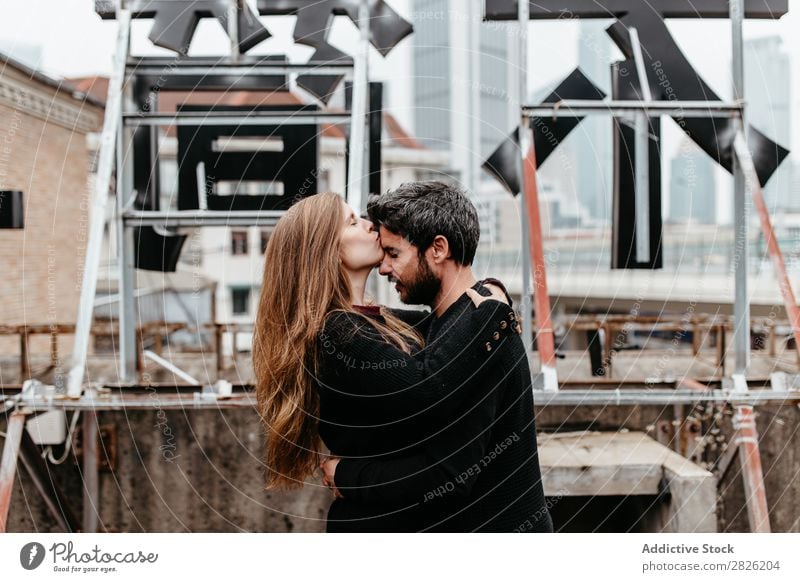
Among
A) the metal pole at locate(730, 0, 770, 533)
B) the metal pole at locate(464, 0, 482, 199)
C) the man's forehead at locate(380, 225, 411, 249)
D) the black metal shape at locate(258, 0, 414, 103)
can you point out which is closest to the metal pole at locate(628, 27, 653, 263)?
the metal pole at locate(730, 0, 770, 533)

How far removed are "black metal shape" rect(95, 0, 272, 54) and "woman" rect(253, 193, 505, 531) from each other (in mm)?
1965

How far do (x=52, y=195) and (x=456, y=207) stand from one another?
266 inches

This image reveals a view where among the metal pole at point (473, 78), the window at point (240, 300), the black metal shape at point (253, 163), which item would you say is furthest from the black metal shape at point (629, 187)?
the window at point (240, 300)

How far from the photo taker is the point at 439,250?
1.85 m

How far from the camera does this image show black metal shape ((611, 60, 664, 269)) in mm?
3299

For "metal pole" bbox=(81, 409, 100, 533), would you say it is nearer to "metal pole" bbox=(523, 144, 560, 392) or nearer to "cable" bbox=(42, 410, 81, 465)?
"cable" bbox=(42, 410, 81, 465)

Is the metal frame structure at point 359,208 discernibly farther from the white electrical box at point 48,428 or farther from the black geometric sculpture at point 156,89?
the white electrical box at point 48,428

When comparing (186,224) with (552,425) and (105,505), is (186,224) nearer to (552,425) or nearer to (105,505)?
(105,505)

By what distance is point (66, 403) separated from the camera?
9.43 feet

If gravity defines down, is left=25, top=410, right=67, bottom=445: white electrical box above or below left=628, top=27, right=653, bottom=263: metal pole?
below

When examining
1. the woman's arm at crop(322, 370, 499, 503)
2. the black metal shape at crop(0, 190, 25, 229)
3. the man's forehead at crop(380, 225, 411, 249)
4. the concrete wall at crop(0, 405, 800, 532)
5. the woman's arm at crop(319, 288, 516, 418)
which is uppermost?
the black metal shape at crop(0, 190, 25, 229)

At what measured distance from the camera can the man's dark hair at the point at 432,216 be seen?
1.83 m

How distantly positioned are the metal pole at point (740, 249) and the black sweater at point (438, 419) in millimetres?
1612
